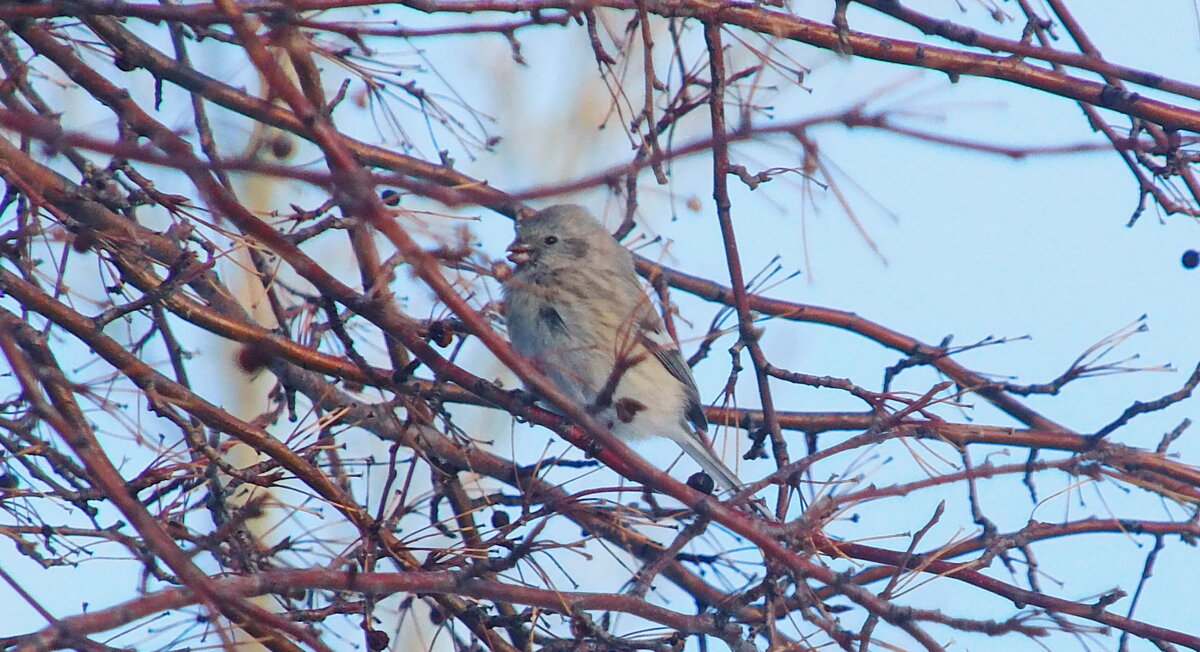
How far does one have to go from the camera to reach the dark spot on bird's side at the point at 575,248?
5.85 meters

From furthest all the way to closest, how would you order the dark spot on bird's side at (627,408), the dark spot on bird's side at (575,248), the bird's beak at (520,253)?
the dark spot on bird's side at (575,248), the bird's beak at (520,253), the dark spot on bird's side at (627,408)

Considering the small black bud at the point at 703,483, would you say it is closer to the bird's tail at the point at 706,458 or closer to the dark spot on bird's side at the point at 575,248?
the bird's tail at the point at 706,458

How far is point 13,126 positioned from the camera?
1.59 m

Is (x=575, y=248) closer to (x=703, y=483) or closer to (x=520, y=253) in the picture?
(x=520, y=253)

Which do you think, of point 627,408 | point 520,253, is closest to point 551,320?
point 520,253

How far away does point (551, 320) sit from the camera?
5.39m

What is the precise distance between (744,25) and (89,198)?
6.46ft

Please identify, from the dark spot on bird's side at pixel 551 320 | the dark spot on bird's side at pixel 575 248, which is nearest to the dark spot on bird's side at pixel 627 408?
the dark spot on bird's side at pixel 551 320

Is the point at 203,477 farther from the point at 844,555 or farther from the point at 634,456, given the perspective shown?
the point at 844,555

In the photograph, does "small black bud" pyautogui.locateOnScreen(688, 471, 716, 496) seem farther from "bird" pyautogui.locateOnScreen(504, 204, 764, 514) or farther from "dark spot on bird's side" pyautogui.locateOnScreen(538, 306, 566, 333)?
"dark spot on bird's side" pyautogui.locateOnScreen(538, 306, 566, 333)

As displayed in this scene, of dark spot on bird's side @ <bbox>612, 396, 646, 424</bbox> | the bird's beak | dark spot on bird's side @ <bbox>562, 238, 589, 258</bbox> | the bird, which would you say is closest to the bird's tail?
the bird

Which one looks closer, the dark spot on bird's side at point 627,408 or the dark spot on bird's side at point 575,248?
the dark spot on bird's side at point 627,408

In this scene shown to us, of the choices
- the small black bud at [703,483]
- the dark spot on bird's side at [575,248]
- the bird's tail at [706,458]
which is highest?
the dark spot on bird's side at [575,248]

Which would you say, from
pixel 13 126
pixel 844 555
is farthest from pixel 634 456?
pixel 13 126
